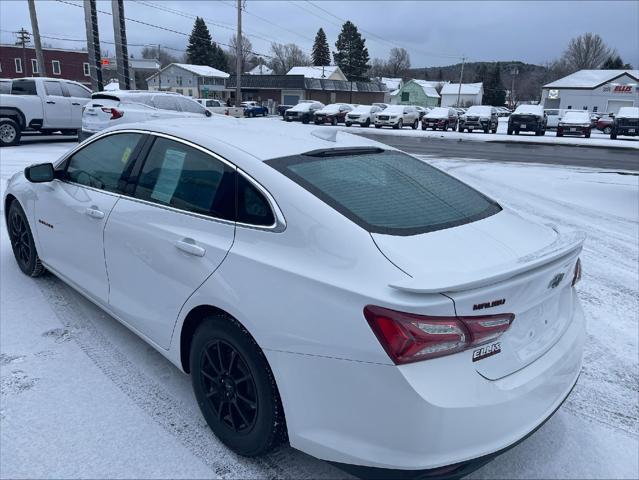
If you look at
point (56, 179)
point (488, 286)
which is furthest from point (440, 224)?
point (56, 179)

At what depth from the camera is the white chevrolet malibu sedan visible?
70.4 inches

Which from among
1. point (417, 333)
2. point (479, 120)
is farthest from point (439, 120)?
point (417, 333)

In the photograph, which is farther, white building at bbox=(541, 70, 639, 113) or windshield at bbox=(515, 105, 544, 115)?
white building at bbox=(541, 70, 639, 113)

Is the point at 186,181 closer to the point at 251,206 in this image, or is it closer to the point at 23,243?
the point at 251,206

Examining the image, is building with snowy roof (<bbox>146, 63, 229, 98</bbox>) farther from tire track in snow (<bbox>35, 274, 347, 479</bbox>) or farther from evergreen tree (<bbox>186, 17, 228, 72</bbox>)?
tire track in snow (<bbox>35, 274, 347, 479</bbox>)

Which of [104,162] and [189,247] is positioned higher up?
[104,162]

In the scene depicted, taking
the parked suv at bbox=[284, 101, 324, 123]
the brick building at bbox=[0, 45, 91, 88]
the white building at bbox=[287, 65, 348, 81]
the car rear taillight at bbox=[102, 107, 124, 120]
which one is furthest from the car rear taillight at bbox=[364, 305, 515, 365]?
the white building at bbox=[287, 65, 348, 81]

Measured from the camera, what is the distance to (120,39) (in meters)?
21.3

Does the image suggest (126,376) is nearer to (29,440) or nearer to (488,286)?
(29,440)

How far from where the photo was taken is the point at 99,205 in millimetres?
3215

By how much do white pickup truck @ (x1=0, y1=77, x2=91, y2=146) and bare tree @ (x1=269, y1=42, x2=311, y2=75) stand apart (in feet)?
300

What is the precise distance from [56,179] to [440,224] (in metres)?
3.01

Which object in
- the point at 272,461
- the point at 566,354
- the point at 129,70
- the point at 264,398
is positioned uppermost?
the point at 129,70

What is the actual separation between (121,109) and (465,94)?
8935 cm
